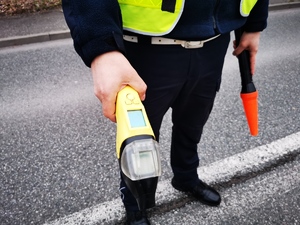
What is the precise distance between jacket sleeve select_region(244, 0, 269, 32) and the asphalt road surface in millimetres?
1074

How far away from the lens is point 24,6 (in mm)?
5789

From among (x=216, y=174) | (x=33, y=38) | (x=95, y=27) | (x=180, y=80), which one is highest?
(x=95, y=27)

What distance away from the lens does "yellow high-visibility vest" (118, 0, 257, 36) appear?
3.19 feet

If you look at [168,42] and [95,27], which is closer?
[95,27]

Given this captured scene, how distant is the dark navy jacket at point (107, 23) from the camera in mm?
824

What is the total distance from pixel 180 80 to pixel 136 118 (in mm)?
566

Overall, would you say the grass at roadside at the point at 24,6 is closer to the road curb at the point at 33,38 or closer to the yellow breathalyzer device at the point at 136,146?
the road curb at the point at 33,38

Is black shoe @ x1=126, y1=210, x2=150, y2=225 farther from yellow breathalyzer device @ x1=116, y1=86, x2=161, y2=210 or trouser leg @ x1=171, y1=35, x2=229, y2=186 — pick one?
yellow breathalyzer device @ x1=116, y1=86, x2=161, y2=210

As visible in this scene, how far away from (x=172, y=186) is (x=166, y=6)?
1.28m

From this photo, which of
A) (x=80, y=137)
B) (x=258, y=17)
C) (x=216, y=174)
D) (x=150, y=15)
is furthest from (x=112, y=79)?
(x=80, y=137)

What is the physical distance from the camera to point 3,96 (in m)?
3.01

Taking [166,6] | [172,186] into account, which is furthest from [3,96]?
[166,6]

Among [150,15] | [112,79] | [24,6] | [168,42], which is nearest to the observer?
[112,79]

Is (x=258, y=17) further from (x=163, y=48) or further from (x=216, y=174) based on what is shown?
(x=216, y=174)
